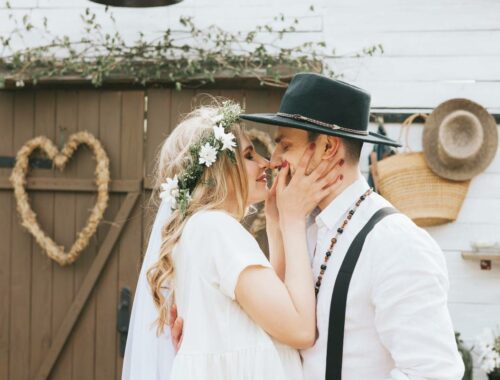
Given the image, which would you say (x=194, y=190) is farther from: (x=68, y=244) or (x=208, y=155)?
(x=68, y=244)

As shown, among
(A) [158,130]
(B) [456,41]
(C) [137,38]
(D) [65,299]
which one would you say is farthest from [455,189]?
(D) [65,299]

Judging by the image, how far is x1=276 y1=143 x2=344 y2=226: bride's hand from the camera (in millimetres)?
2383

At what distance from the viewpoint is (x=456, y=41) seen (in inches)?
189

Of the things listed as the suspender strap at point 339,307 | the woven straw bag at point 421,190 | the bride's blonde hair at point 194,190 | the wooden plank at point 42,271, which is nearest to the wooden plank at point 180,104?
the wooden plank at point 42,271

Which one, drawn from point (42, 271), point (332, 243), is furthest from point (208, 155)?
point (42, 271)

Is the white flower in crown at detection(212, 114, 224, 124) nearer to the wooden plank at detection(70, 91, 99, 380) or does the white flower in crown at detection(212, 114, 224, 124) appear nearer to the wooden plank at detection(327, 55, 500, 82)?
the wooden plank at detection(327, 55, 500, 82)

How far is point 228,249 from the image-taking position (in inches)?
93.7

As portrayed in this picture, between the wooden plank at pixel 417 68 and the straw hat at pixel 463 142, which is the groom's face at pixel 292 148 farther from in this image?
the wooden plank at pixel 417 68

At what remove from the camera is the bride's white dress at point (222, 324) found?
7.68ft

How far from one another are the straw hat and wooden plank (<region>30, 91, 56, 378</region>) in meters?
2.44

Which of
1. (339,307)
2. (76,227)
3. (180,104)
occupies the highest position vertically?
(180,104)

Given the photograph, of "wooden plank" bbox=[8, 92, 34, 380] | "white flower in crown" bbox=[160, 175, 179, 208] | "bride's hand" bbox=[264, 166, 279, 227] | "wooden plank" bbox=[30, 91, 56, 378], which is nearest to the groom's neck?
"bride's hand" bbox=[264, 166, 279, 227]

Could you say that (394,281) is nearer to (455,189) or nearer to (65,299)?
(455,189)

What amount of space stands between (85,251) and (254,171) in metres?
2.60
